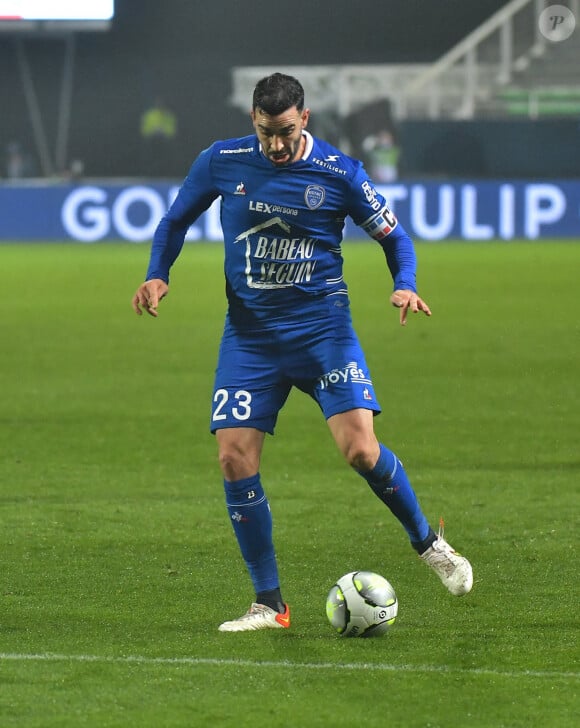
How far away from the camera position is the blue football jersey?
5.27 metres

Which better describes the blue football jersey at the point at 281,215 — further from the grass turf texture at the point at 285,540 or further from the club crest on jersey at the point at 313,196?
the grass turf texture at the point at 285,540

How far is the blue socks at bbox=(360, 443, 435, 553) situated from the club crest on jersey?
0.88 m

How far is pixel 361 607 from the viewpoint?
16.1 ft

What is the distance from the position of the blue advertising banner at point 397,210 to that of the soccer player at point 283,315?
20841 millimetres

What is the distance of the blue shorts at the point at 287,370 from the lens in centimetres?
520

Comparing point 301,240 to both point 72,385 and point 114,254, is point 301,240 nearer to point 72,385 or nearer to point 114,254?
point 72,385

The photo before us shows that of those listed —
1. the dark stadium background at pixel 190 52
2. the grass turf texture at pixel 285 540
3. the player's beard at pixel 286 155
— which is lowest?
the grass turf texture at pixel 285 540

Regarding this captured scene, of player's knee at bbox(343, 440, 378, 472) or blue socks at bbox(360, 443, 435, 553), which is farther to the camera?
blue socks at bbox(360, 443, 435, 553)

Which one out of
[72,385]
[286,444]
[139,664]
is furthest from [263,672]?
[72,385]

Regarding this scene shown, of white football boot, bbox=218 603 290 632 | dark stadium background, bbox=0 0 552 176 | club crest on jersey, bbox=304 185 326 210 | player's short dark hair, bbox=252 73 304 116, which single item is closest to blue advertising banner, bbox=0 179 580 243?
dark stadium background, bbox=0 0 552 176

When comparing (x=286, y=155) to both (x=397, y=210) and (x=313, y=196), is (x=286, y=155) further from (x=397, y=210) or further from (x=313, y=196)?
(x=397, y=210)

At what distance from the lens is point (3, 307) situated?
17172mm

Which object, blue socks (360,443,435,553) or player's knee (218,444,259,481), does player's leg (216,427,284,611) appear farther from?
blue socks (360,443,435,553)

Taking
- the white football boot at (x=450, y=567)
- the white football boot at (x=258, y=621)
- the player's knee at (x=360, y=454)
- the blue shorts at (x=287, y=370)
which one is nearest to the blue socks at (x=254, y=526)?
the white football boot at (x=258, y=621)
